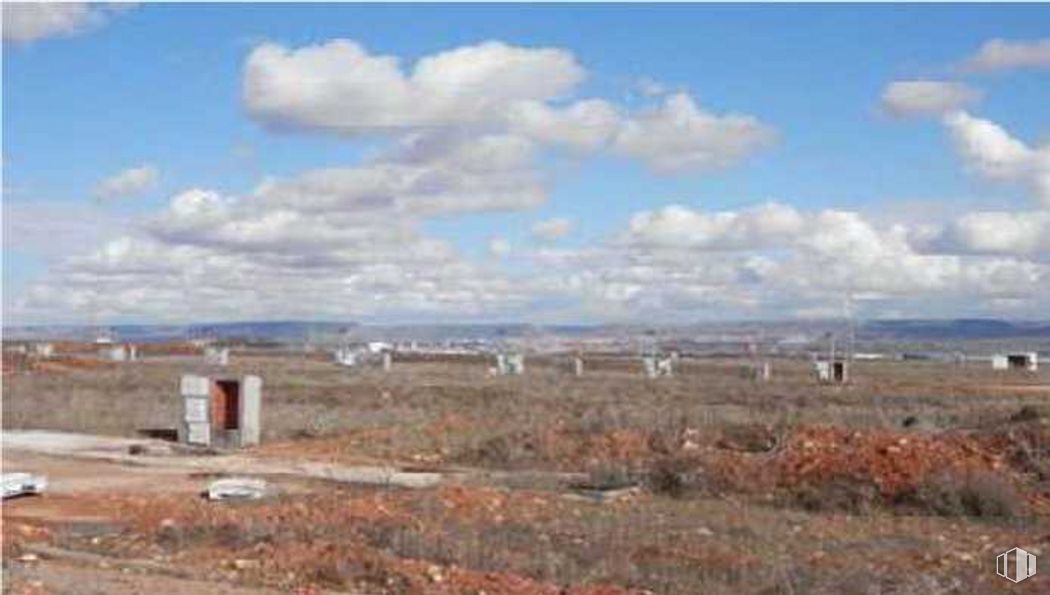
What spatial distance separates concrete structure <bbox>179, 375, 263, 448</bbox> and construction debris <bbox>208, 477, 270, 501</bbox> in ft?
31.0

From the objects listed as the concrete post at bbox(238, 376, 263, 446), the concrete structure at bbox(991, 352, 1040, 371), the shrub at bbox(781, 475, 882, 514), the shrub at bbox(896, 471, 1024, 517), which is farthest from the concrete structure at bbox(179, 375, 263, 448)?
the concrete structure at bbox(991, 352, 1040, 371)

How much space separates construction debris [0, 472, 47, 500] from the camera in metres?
21.9

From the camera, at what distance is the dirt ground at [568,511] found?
14.6 meters

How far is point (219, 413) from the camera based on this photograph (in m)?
33.2

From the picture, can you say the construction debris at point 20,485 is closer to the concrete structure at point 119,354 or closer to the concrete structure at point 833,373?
the concrete structure at point 833,373

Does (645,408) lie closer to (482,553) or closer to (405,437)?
(405,437)

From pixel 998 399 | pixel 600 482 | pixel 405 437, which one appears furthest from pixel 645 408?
pixel 600 482

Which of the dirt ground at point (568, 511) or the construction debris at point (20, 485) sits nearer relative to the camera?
the dirt ground at point (568, 511)

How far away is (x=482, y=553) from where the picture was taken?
1605 cm

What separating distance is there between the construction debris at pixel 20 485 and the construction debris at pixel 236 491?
2.38 m

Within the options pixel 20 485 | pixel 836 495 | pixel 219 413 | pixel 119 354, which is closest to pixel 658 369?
pixel 119 354

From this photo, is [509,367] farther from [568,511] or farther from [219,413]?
[568,511]

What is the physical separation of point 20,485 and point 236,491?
2.96 m

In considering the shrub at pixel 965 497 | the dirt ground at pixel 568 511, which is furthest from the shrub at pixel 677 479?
the shrub at pixel 965 497
